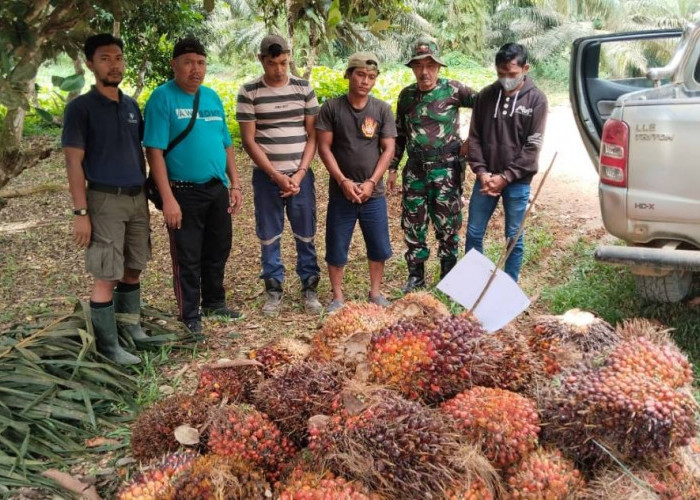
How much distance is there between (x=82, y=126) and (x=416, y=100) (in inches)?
93.9

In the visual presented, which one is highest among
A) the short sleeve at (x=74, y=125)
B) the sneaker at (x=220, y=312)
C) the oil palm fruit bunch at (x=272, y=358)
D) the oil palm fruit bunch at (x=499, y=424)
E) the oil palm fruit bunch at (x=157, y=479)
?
the short sleeve at (x=74, y=125)

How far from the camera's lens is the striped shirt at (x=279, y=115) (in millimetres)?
4641

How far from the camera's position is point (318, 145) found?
15.6ft

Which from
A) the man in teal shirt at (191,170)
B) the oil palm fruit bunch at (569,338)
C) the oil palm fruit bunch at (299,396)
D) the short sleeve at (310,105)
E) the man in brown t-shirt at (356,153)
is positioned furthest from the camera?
the short sleeve at (310,105)

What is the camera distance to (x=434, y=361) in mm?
2211

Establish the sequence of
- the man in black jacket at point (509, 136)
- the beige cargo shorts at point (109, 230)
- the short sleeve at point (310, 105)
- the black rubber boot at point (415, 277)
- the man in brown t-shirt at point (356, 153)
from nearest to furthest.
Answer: the beige cargo shorts at point (109, 230), the man in black jacket at point (509, 136), the man in brown t-shirt at point (356, 153), the short sleeve at point (310, 105), the black rubber boot at point (415, 277)

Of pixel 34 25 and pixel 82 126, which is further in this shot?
pixel 82 126

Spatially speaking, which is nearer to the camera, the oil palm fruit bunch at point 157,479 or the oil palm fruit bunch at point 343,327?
the oil palm fruit bunch at point 157,479

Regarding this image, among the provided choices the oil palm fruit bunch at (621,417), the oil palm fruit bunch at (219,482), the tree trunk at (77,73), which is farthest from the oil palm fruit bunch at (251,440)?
Result: the tree trunk at (77,73)

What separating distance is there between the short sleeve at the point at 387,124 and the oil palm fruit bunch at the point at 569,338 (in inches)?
97.8

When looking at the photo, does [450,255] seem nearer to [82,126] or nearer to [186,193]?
[186,193]

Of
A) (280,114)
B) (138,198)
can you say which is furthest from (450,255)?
(138,198)

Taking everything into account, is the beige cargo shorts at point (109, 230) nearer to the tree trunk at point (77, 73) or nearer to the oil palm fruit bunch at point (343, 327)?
the tree trunk at point (77, 73)

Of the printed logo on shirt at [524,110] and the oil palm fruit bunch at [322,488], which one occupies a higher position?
the printed logo on shirt at [524,110]
